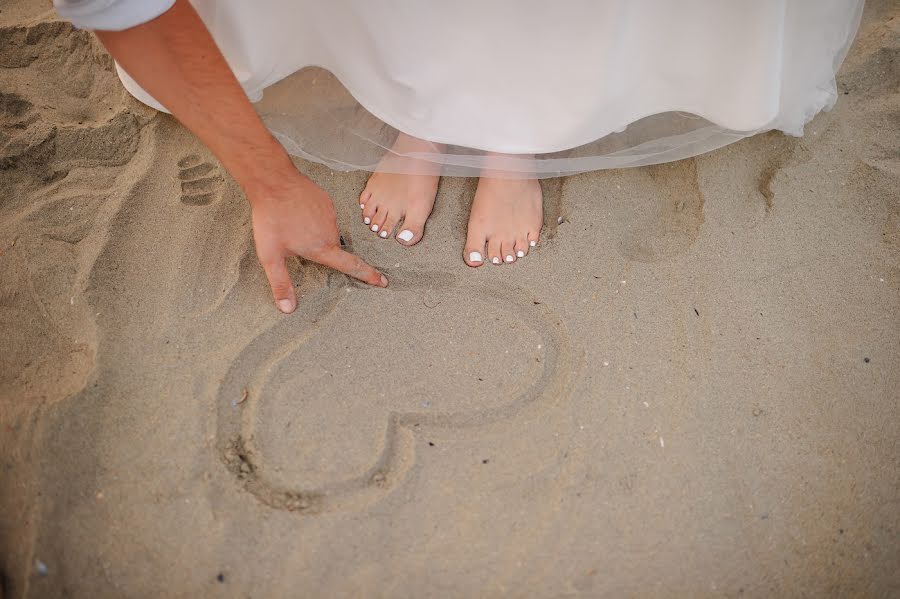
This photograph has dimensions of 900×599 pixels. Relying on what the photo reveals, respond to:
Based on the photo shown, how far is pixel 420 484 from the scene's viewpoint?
1245 millimetres

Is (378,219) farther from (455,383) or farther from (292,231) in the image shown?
(455,383)

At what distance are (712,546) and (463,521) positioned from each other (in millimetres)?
A: 487

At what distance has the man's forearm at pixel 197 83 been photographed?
41.2 inches

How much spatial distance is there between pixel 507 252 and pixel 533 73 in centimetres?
43

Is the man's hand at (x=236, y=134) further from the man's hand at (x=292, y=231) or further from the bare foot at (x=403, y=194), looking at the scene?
the bare foot at (x=403, y=194)

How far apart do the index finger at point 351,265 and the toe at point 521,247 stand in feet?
1.11

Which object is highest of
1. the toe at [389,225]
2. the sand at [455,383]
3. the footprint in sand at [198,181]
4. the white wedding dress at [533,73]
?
the white wedding dress at [533,73]

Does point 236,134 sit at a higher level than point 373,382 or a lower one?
higher

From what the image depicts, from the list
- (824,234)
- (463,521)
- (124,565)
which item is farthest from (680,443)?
(124,565)

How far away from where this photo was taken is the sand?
118cm

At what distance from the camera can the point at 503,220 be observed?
1.56 m

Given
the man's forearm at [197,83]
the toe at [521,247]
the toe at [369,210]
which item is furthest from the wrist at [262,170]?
the toe at [521,247]

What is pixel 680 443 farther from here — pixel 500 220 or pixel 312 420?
pixel 312 420

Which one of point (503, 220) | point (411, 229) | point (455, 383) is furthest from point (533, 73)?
point (455, 383)
